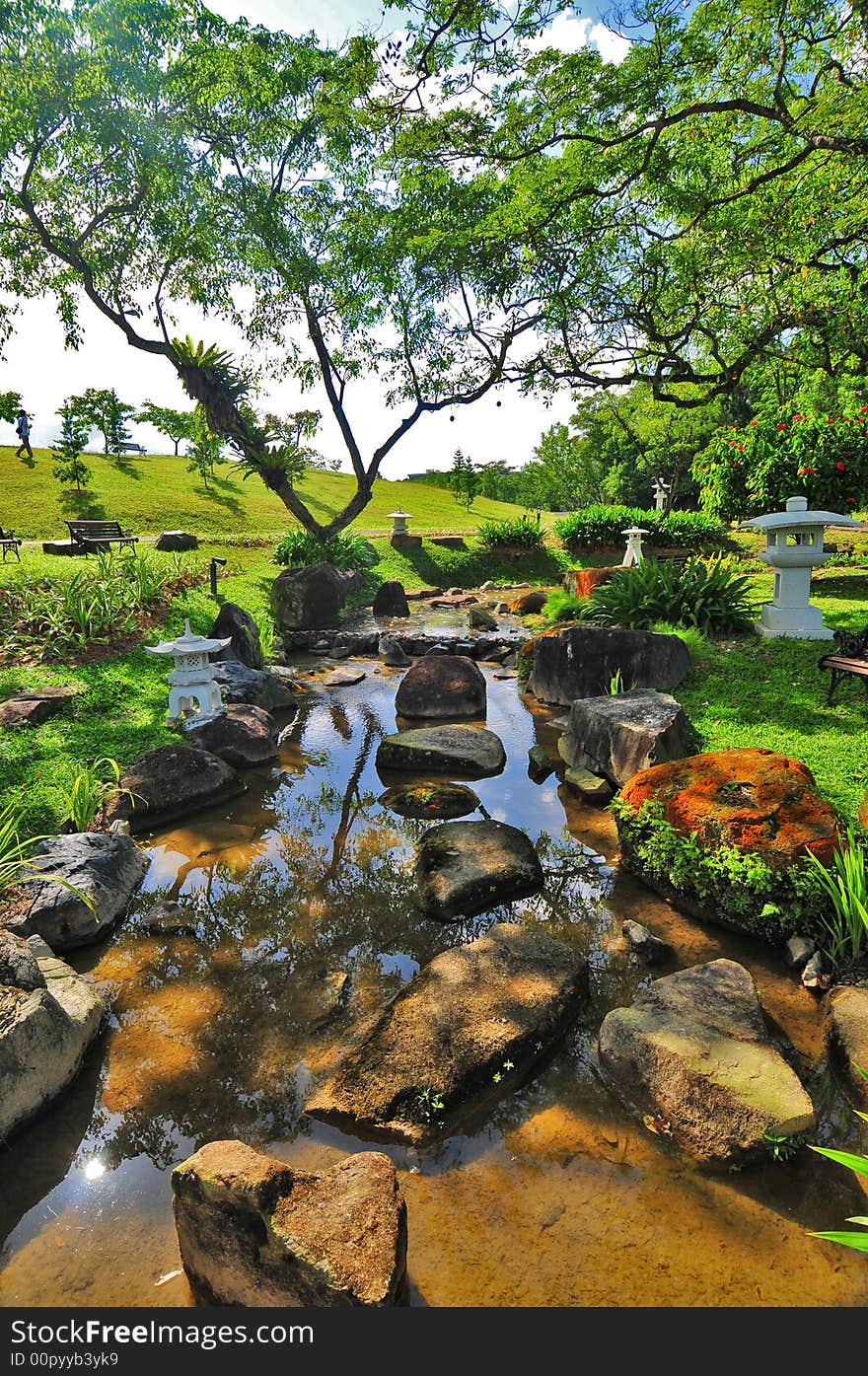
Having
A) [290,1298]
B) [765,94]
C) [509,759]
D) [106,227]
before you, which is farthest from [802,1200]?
[106,227]

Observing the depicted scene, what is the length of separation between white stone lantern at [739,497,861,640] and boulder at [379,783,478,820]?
527cm

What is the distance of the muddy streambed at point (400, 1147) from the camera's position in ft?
8.18

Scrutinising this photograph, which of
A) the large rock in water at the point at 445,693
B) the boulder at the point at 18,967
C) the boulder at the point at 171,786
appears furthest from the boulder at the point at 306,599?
the boulder at the point at 18,967

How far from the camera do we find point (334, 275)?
53.7ft

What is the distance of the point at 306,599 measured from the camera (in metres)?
15.6

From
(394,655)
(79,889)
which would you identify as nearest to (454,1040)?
(79,889)

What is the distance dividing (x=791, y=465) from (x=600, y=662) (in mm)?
8455

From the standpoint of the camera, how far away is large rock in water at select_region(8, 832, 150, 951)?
Answer: 14.5 ft

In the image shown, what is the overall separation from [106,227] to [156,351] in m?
2.71

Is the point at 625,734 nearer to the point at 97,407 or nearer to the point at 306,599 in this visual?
the point at 306,599

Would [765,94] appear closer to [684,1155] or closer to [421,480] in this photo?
[684,1155]

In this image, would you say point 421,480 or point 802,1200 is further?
point 421,480

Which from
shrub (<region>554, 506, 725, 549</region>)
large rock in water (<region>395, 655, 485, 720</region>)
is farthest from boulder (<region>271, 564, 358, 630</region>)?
shrub (<region>554, 506, 725, 549</region>)

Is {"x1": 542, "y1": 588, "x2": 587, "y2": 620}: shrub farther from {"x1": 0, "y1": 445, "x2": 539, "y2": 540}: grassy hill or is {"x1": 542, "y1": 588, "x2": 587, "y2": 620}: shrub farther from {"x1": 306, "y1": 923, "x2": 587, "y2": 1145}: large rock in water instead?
{"x1": 0, "y1": 445, "x2": 539, "y2": 540}: grassy hill
